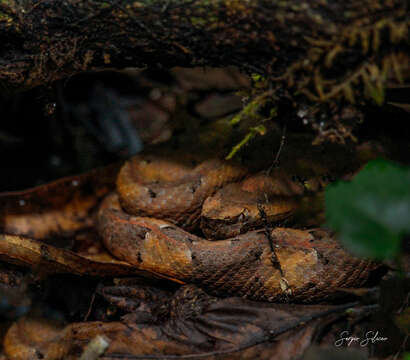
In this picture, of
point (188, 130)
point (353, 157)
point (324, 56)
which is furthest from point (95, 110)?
point (324, 56)

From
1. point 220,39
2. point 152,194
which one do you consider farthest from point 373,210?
point 152,194

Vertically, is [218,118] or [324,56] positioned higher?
[324,56]

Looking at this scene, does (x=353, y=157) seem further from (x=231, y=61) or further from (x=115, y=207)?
(x=115, y=207)

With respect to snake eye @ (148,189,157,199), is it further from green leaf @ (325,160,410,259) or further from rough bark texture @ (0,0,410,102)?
green leaf @ (325,160,410,259)

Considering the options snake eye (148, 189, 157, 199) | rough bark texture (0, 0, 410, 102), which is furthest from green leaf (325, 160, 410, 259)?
snake eye (148, 189, 157, 199)

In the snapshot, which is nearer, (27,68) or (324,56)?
(324,56)

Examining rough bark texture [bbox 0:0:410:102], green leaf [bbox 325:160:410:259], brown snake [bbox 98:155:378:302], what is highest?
rough bark texture [bbox 0:0:410:102]

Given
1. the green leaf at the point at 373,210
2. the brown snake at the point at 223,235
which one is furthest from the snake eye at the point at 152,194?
the green leaf at the point at 373,210

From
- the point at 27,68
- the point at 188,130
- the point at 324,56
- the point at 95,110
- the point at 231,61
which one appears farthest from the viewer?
the point at 95,110
